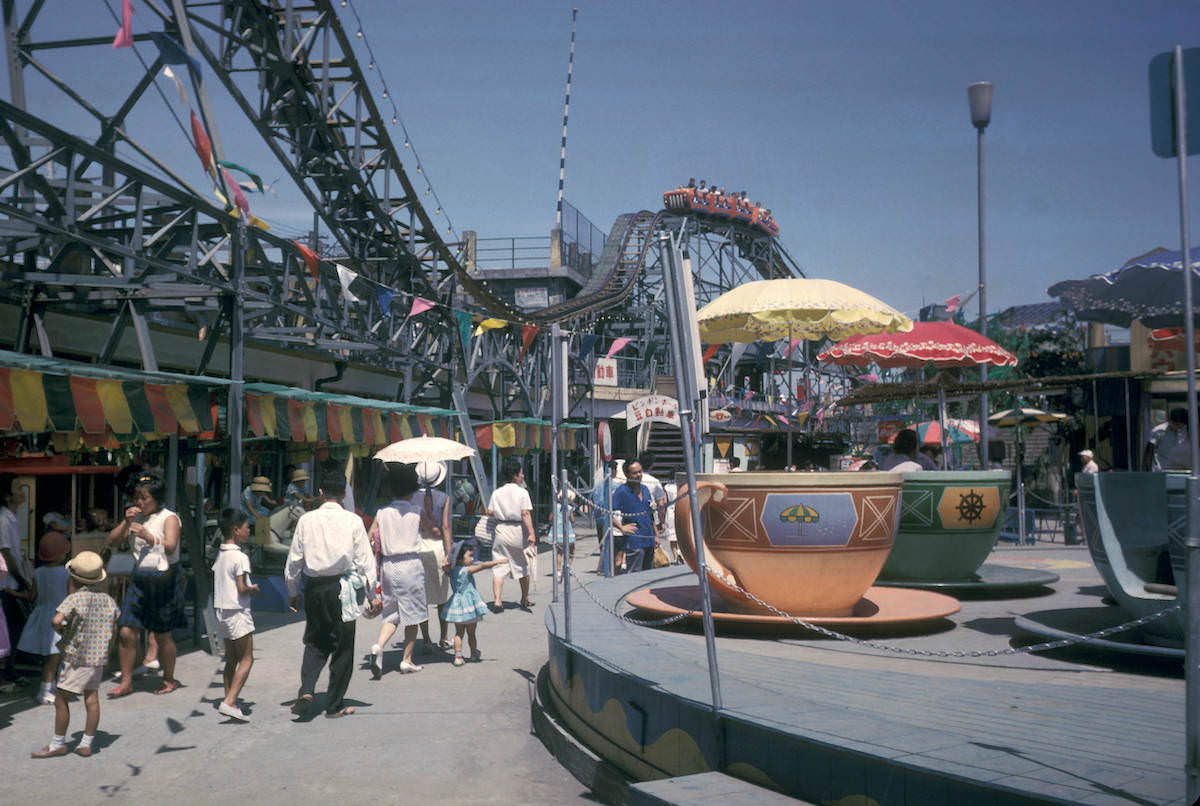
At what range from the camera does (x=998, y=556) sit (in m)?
13.1

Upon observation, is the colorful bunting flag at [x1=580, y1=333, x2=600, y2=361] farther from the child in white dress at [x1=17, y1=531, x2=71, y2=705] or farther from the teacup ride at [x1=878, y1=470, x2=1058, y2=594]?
the child in white dress at [x1=17, y1=531, x2=71, y2=705]

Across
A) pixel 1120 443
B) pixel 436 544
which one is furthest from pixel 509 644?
pixel 1120 443

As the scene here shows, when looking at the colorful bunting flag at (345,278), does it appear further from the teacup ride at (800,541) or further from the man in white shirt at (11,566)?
the teacup ride at (800,541)

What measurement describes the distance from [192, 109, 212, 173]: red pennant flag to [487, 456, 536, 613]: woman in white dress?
16.2 feet

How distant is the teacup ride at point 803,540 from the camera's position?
700 centimetres

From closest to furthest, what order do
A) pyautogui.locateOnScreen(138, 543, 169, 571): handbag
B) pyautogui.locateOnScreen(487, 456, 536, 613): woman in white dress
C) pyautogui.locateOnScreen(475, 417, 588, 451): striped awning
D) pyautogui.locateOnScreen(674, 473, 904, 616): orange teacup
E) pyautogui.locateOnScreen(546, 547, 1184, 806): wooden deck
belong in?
pyautogui.locateOnScreen(546, 547, 1184, 806): wooden deck < pyautogui.locateOnScreen(674, 473, 904, 616): orange teacup < pyautogui.locateOnScreen(138, 543, 169, 571): handbag < pyautogui.locateOnScreen(487, 456, 536, 613): woman in white dress < pyautogui.locateOnScreen(475, 417, 588, 451): striped awning

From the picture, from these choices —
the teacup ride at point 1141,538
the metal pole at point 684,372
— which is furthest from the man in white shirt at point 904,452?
the metal pole at point 684,372

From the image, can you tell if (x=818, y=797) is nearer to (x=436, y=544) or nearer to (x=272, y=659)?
(x=436, y=544)

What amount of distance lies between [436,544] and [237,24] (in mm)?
9038

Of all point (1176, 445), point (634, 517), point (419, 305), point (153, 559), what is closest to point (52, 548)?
point (153, 559)

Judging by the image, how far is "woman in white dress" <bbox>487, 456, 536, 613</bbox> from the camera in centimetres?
1191

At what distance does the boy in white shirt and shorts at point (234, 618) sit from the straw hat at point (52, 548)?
1.75 m

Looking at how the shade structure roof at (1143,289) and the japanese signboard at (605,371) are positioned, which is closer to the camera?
the shade structure roof at (1143,289)

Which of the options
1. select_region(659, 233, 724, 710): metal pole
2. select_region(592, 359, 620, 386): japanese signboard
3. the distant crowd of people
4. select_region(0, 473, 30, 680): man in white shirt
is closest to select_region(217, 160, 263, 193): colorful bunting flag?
select_region(0, 473, 30, 680): man in white shirt
